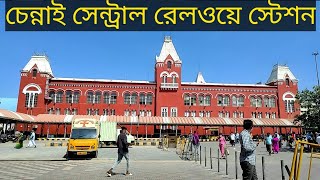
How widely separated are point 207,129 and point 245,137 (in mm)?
46919

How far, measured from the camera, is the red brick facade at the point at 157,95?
53.1 metres

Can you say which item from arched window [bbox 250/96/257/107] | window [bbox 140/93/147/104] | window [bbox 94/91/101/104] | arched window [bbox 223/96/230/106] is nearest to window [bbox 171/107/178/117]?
window [bbox 140/93/147/104]

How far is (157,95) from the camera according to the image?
182ft

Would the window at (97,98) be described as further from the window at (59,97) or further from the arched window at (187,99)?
the arched window at (187,99)

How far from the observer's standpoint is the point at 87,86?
54.7 metres

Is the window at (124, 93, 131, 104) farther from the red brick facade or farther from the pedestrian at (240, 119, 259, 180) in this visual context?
the pedestrian at (240, 119, 259, 180)

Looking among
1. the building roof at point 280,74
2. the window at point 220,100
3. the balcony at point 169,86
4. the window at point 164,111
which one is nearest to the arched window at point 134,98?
the balcony at point 169,86

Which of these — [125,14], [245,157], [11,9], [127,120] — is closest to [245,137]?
[245,157]

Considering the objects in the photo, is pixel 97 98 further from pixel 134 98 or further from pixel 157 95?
pixel 157 95

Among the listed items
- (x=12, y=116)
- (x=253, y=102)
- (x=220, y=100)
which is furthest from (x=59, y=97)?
(x=253, y=102)

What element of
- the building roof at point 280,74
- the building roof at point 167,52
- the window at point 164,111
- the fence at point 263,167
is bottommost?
the fence at point 263,167

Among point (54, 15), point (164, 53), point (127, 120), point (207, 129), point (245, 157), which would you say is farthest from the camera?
point (164, 53)

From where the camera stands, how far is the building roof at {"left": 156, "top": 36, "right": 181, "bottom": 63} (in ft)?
188

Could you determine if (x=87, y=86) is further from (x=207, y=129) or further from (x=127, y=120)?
(x=207, y=129)
